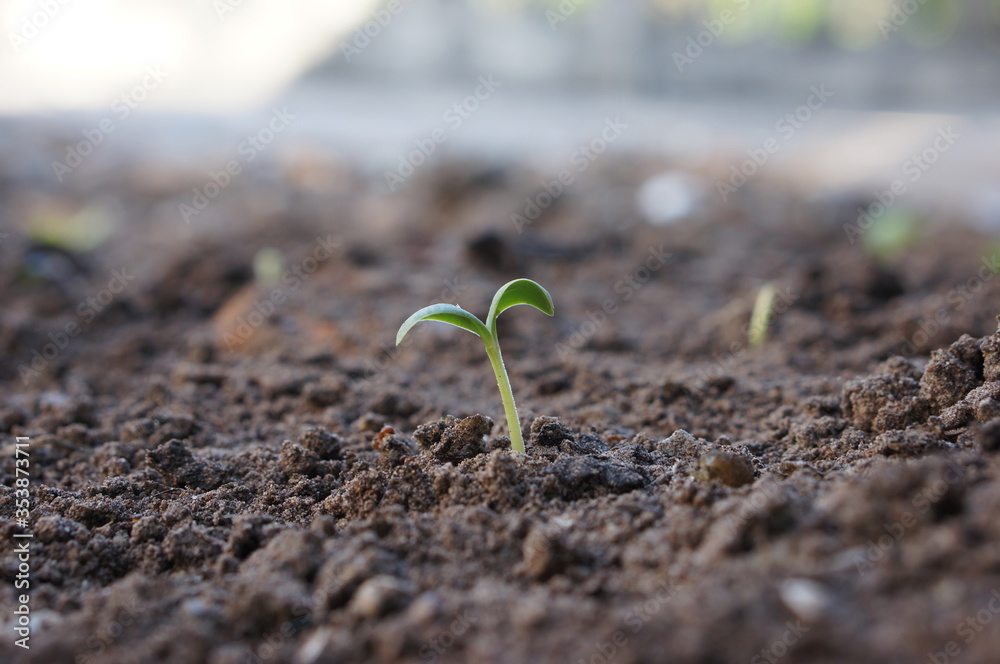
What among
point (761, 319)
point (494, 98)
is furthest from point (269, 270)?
point (494, 98)

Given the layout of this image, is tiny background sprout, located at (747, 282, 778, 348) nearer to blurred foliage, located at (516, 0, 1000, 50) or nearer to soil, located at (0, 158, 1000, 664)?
soil, located at (0, 158, 1000, 664)

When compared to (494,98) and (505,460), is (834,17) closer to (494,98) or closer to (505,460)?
(494,98)

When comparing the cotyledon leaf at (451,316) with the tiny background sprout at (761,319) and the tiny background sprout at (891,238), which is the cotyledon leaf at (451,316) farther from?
the tiny background sprout at (891,238)

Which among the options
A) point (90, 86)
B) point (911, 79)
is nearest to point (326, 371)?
point (911, 79)

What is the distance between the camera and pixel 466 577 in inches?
43.4

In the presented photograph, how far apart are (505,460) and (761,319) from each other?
4.07 ft

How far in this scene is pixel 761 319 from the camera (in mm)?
2250

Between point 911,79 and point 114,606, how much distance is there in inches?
344

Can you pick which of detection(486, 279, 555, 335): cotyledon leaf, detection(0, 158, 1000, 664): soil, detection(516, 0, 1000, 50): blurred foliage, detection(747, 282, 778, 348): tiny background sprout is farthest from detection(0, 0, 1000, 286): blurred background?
detection(486, 279, 555, 335): cotyledon leaf

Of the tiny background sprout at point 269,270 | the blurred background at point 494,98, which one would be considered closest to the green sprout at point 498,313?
the tiny background sprout at point 269,270

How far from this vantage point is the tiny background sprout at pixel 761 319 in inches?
87.2

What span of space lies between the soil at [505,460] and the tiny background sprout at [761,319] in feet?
0.12

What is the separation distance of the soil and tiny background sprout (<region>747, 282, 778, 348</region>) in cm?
4

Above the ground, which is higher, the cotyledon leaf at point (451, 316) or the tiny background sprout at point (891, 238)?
the tiny background sprout at point (891, 238)
